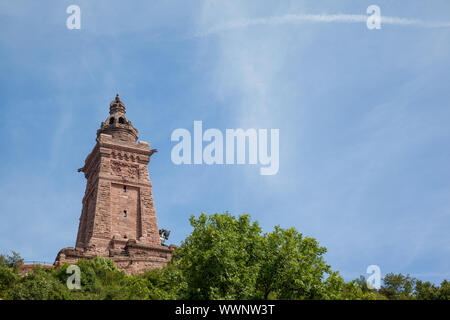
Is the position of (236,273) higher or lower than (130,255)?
lower

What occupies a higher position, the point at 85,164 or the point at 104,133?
the point at 104,133

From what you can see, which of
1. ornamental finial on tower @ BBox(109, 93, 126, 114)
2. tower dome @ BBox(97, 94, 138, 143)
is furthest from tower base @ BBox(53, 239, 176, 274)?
ornamental finial on tower @ BBox(109, 93, 126, 114)

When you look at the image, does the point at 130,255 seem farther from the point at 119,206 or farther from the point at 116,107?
the point at 116,107

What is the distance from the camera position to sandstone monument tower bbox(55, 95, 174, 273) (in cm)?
5138

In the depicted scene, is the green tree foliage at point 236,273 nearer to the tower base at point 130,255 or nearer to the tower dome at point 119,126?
the tower base at point 130,255

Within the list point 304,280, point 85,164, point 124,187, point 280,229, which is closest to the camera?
→ point 304,280

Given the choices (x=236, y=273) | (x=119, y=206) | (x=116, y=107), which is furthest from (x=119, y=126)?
(x=236, y=273)

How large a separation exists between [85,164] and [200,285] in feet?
134

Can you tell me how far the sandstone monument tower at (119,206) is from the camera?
51375 millimetres

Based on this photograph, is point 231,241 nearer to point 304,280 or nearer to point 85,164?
point 304,280

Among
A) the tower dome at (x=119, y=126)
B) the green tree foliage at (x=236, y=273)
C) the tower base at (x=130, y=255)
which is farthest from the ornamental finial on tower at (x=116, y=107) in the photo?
the green tree foliage at (x=236, y=273)

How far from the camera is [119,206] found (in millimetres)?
58125
